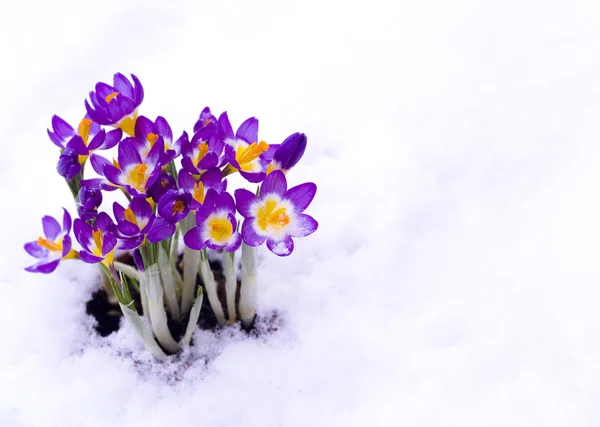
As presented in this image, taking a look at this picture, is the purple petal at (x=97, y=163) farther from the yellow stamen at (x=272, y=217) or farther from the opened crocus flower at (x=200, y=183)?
the yellow stamen at (x=272, y=217)

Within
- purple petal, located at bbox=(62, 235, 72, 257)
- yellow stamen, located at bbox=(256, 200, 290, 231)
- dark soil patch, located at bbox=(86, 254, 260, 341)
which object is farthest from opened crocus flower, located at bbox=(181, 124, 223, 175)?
dark soil patch, located at bbox=(86, 254, 260, 341)

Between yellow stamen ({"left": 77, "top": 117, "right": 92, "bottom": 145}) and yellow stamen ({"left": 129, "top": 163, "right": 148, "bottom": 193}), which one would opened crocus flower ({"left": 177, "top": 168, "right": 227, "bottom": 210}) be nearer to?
yellow stamen ({"left": 129, "top": 163, "right": 148, "bottom": 193})

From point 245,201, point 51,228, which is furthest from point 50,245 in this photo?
point 245,201

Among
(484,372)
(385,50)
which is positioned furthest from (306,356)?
(385,50)

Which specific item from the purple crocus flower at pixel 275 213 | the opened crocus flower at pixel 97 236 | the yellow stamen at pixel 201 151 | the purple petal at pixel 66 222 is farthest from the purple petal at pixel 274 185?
the purple petal at pixel 66 222

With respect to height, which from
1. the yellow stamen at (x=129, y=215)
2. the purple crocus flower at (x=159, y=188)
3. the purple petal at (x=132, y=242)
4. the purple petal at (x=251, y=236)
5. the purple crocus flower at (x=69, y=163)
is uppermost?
the purple crocus flower at (x=69, y=163)

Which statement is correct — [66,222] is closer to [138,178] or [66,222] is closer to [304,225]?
[138,178]

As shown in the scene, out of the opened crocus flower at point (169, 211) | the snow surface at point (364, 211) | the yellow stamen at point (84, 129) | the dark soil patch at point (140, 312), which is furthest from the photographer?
the dark soil patch at point (140, 312)
